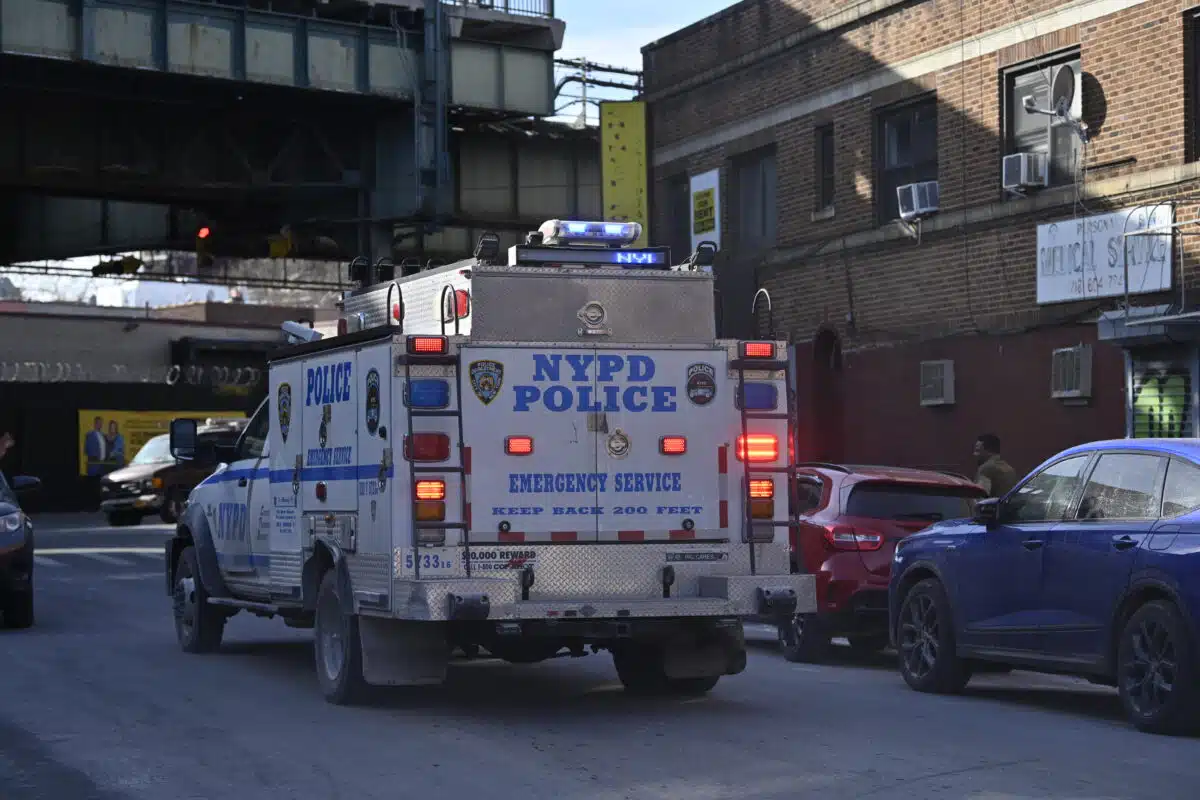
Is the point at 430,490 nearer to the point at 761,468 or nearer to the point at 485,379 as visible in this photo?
the point at 485,379

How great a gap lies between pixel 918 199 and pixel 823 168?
9.77ft

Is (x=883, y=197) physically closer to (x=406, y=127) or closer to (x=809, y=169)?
(x=809, y=169)

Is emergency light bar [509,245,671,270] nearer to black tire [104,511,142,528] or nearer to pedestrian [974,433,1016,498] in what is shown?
pedestrian [974,433,1016,498]

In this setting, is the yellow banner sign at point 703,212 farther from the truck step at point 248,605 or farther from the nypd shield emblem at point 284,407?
the nypd shield emblem at point 284,407

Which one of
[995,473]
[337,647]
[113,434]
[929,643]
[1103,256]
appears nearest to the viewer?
[337,647]

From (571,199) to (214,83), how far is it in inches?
354

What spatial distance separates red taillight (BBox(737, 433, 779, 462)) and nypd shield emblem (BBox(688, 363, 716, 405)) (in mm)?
336

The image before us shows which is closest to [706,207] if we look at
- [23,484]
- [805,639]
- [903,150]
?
[903,150]

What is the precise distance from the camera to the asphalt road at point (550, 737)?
888cm

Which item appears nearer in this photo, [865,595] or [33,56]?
[865,595]

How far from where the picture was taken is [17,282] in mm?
124625

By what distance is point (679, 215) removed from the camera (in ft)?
100

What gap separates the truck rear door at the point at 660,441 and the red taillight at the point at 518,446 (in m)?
0.44

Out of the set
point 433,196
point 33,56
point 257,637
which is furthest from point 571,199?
point 257,637
